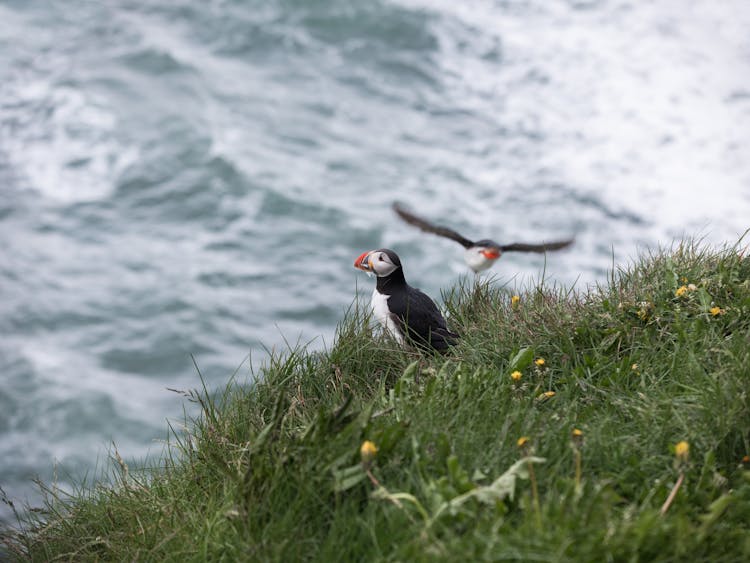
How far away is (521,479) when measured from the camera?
3.23 metres

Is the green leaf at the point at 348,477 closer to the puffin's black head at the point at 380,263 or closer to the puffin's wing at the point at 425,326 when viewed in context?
the puffin's wing at the point at 425,326

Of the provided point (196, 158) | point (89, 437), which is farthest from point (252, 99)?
point (89, 437)

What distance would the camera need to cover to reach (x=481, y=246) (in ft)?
19.2

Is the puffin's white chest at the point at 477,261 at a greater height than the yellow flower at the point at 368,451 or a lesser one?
lesser

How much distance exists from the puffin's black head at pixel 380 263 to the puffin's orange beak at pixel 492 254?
0.86m

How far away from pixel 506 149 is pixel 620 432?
24425mm

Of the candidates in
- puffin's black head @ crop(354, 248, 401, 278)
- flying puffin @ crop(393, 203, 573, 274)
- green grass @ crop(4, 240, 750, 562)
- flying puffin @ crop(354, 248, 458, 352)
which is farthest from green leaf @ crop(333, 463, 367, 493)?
flying puffin @ crop(393, 203, 573, 274)

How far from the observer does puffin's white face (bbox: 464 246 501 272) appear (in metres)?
5.72

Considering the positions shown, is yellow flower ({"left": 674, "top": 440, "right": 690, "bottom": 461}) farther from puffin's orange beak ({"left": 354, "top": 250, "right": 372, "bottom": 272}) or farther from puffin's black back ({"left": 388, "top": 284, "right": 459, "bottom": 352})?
puffin's orange beak ({"left": 354, "top": 250, "right": 372, "bottom": 272})

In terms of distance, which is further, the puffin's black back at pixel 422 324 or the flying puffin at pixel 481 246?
the flying puffin at pixel 481 246

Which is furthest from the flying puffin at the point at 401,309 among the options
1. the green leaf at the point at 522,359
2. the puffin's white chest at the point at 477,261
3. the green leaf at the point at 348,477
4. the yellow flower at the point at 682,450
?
the yellow flower at the point at 682,450

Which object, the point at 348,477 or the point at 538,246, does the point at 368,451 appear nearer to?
the point at 348,477

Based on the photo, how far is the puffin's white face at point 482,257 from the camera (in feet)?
18.8

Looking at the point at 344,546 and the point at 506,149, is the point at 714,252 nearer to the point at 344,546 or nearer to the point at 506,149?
the point at 344,546
